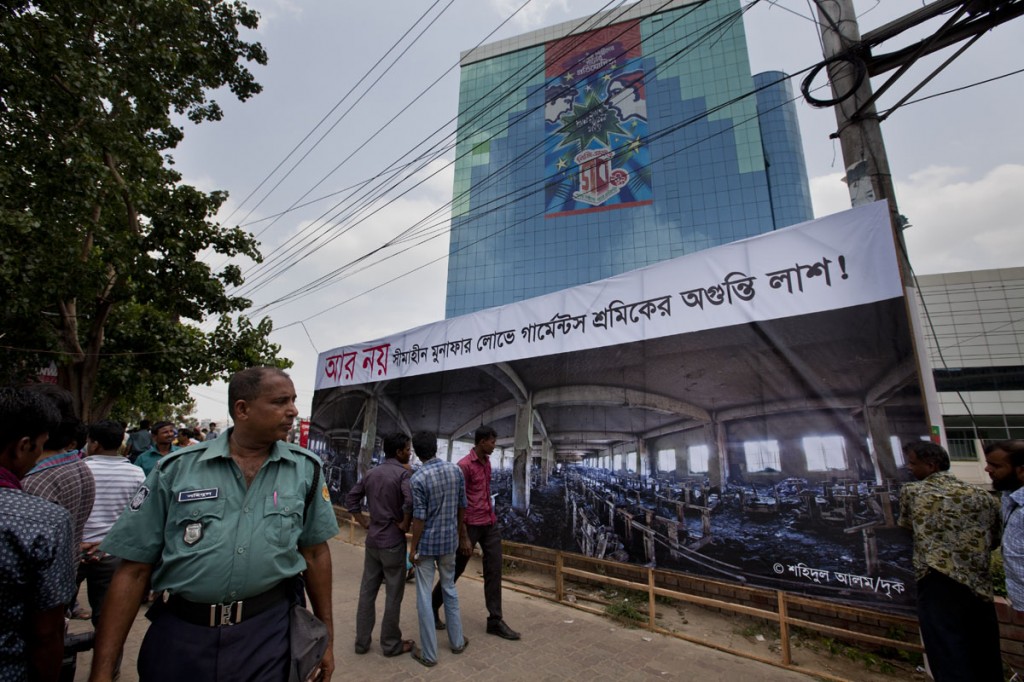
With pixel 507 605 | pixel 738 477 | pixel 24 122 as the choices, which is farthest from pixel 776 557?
pixel 24 122

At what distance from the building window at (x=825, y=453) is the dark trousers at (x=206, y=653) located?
147 inches

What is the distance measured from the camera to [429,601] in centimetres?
356

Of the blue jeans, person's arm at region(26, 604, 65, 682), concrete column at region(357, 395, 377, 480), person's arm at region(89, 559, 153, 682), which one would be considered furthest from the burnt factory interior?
person's arm at region(26, 604, 65, 682)

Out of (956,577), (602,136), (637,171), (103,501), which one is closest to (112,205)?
(103,501)

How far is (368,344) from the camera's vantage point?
8.46 metres

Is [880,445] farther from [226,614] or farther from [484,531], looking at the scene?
[226,614]

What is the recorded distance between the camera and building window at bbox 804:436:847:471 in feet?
11.3

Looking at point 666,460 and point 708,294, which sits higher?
point 708,294

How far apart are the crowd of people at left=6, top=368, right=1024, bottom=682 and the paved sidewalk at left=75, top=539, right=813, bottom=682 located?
1305 millimetres

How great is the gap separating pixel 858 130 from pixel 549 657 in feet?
17.4

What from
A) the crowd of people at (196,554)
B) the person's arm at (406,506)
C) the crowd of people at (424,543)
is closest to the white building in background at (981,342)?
the crowd of people at (424,543)

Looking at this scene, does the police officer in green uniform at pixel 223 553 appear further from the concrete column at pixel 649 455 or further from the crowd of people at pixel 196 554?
the concrete column at pixel 649 455

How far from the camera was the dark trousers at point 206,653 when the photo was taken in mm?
1492

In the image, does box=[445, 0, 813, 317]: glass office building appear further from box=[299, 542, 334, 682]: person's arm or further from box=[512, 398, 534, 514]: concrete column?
box=[299, 542, 334, 682]: person's arm
